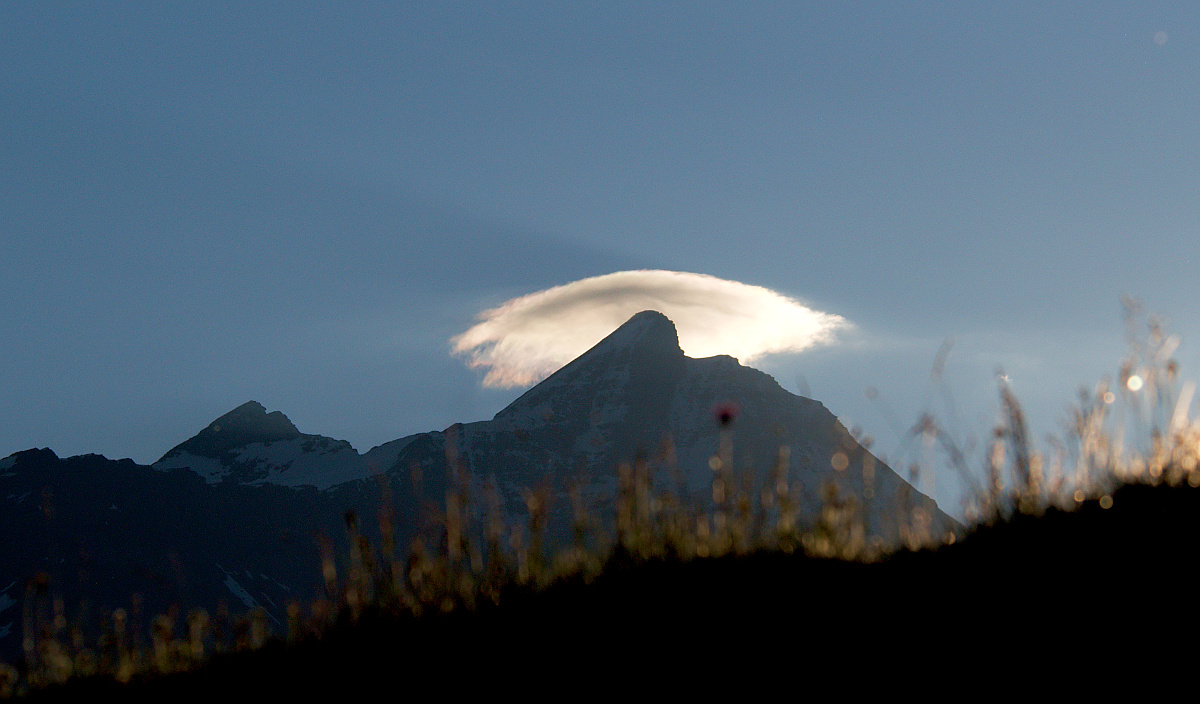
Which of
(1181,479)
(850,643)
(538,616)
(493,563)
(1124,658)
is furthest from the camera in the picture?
(493,563)

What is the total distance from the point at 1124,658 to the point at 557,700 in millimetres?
2024

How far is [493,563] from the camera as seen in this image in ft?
15.9

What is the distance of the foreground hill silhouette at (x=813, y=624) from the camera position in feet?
10.5

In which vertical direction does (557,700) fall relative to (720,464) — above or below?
Result: below

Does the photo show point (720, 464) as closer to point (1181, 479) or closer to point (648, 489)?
point (648, 489)

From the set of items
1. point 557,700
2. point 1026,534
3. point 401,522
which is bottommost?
point 557,700

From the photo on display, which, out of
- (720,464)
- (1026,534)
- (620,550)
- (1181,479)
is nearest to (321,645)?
(620,550)

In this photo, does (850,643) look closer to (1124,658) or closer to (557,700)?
(1124,658)

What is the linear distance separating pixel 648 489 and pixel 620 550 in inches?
14.6

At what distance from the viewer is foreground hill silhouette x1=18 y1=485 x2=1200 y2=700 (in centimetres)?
320

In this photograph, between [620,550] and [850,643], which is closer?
[850,643]

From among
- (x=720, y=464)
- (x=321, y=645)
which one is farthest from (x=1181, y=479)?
(x=321, y=645)

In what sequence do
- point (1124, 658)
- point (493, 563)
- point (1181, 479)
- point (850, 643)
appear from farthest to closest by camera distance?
point (493, 563), point (1181, 479), point (850, 643), point (1124, 658)

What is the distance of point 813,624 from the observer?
3.52 meters
